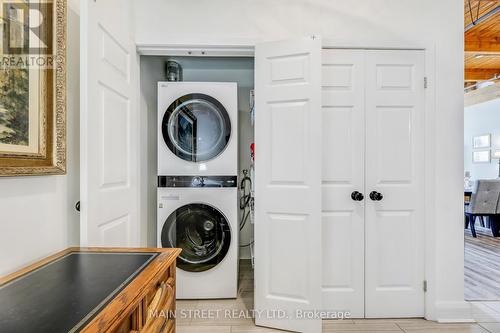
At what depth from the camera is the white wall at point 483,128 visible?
608cm

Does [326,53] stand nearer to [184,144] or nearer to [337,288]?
[184,144]

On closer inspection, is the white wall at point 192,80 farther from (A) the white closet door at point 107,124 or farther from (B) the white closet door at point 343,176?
(B) the white closet door at point 343,176

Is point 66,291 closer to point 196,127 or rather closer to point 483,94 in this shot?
point 196,127

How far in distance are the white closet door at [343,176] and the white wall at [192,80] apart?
113cm

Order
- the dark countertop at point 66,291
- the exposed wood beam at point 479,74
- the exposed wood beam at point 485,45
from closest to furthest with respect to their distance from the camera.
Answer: the dark countertop at point 66,291, the exposed wood beam at point 485,45, the exposed wood beam at point 479,74

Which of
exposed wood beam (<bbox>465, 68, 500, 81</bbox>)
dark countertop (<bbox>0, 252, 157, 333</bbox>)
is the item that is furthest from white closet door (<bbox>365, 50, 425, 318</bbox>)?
exposed wood beam (<bbox>465, 68, 500, 81</bbox>)

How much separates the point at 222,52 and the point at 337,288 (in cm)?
204

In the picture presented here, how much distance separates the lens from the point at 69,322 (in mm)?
662

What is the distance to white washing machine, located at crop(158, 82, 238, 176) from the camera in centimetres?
220

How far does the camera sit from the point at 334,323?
6.45 ft

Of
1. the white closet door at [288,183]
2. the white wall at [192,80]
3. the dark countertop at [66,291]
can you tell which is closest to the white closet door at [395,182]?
the white closet door at [288,183]

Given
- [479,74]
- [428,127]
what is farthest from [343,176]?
[479,74]

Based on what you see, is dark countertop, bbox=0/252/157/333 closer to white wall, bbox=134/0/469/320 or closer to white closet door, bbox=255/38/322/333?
white closet door, bbox=255/38/322/333

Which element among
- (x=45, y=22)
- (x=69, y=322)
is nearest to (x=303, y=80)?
(x=45, y=22)
